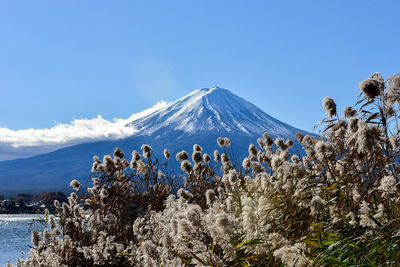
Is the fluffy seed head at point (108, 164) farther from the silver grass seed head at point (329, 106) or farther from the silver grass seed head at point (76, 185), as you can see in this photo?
the silver grass seed head at point (329, 106)

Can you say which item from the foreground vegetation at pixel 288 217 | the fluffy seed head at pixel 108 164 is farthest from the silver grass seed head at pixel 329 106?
the fluffy seed head at pixel 108 164

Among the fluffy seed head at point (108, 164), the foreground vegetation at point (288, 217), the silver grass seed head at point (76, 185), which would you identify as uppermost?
the fluffy seed head at point (108, 164)

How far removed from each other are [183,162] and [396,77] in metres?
4.77

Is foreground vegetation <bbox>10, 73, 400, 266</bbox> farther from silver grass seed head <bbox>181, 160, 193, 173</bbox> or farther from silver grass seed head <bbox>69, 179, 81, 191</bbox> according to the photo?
silver grass seed head <bbox>69, 179, 81, 191</bbox>

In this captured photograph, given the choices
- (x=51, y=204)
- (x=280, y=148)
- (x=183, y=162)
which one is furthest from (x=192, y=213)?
(x=51, y=204)

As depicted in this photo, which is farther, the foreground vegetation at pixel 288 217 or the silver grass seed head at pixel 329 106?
the silver grass seed head at pixel 329 106

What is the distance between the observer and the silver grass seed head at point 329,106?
14.3 feet

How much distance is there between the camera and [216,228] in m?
2.49

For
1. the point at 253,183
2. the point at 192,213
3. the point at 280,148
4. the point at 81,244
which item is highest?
the point at 280,148

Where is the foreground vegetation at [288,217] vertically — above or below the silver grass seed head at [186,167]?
below

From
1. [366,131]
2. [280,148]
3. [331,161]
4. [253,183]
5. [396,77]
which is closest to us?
[366,131]

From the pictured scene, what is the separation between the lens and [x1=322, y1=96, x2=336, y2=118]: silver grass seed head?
14.3 ft

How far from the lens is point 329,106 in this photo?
14.3 feet

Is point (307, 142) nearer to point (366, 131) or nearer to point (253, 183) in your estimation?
point (253, 183)
